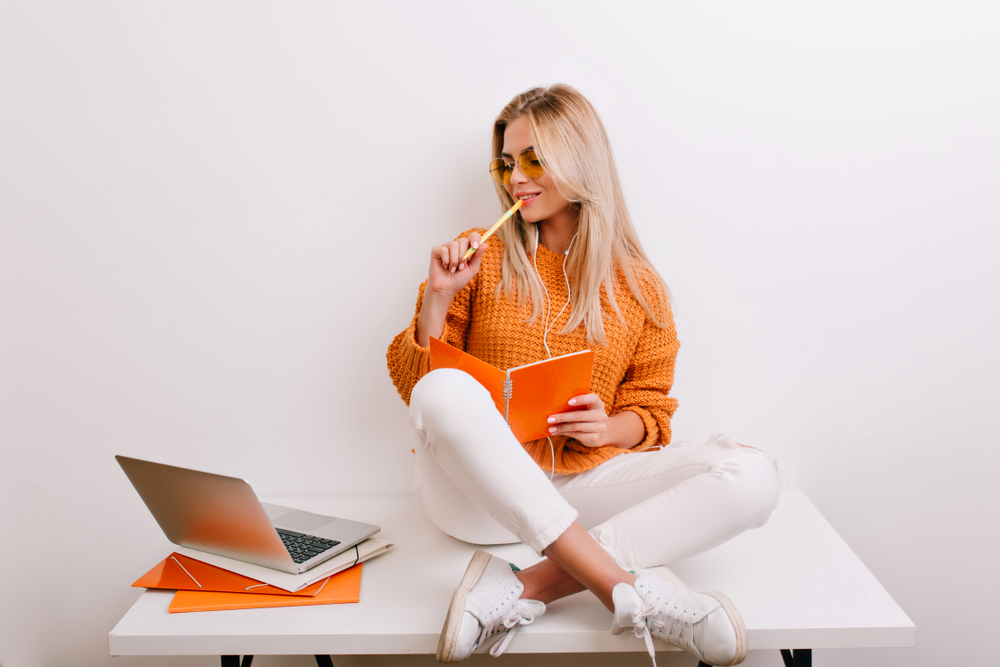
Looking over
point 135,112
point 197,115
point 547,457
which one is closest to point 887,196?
point 547,457

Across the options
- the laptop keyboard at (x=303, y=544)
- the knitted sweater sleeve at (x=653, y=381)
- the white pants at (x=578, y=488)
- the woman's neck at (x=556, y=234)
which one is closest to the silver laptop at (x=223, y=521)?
the laptop keyboard at (x=303, y=544)

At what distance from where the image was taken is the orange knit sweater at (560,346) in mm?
1332

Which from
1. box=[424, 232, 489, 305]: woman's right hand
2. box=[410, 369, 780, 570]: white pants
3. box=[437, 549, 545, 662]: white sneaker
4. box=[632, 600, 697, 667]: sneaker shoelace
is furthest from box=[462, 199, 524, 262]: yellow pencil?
box=[632, 600, 697, 667]: sneaker shoelace

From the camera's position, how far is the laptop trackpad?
50.4 inches

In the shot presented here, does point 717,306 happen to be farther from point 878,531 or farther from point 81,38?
point 81,38

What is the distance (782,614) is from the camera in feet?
3.36

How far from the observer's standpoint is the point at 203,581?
3.68ft

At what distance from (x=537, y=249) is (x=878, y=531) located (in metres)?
1.01

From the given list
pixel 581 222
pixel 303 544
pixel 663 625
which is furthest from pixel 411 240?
pixel 663 625

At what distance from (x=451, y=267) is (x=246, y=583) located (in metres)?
0.62

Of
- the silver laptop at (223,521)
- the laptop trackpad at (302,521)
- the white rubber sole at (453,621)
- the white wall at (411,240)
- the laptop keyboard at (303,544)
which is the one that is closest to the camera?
the white rubber sole at (453,621)

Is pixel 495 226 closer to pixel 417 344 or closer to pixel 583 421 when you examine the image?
pixel 417 344

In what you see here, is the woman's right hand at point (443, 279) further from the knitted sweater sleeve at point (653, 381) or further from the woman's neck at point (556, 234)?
the knitted sweater sleeve at point (653, 381)

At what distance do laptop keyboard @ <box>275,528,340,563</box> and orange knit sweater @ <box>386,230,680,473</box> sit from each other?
32 cm
